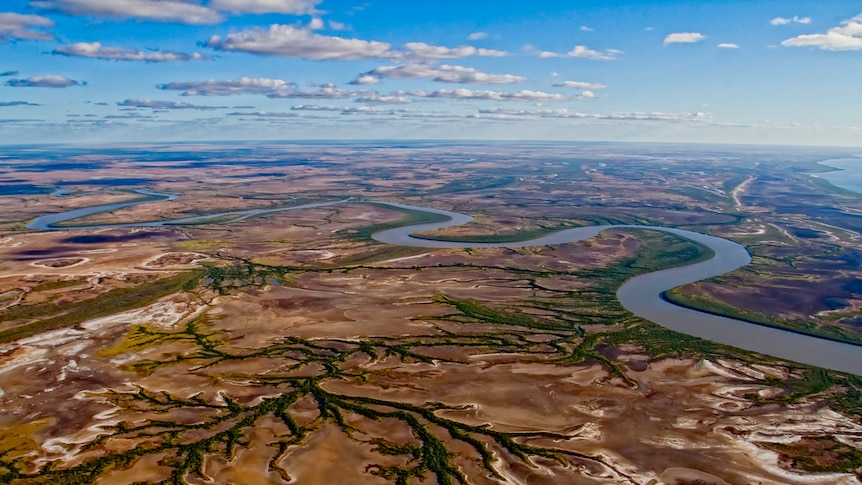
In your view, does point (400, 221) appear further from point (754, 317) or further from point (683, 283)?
point (754, 317)

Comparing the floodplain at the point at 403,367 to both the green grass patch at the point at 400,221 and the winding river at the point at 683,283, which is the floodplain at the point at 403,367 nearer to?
the winding river at the point at 683,283

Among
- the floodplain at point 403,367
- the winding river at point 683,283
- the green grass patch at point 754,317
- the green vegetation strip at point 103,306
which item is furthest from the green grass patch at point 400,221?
the green grass patch at point 754,317

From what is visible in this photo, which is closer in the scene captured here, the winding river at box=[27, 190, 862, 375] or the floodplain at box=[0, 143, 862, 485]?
the floodplain at box=[0, 143, 862, 485]

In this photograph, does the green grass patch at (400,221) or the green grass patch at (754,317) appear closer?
the green grass patch at (754,317)

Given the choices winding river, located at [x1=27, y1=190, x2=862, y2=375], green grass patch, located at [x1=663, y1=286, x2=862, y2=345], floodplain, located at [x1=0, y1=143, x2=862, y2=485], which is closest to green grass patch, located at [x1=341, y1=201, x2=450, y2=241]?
winding river, located at [x1=27, y1=190, x2=862, y2=375]

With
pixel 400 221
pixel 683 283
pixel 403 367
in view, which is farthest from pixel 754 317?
pixel 400 221

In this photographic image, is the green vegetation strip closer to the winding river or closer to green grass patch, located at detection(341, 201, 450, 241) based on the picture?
green grass patch, located at detection(341, 201, 450, 241)

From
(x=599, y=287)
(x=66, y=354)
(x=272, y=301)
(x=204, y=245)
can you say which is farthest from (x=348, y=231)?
(x=66, y=354)

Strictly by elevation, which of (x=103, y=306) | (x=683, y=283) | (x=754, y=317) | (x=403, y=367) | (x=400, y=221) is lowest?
(x=403, y=367)
